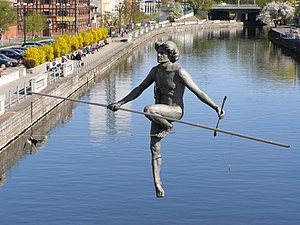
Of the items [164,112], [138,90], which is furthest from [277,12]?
[164,112]

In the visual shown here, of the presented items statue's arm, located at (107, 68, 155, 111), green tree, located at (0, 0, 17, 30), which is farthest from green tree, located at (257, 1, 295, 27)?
statue's arm, located at (107, 68, 155, 111)

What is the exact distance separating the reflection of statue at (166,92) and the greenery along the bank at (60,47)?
5349 centimetres

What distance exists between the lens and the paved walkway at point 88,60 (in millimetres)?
50859

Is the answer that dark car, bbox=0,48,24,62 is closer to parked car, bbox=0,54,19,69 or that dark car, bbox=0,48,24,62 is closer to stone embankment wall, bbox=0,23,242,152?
parked car, bbox=0,54,19,69

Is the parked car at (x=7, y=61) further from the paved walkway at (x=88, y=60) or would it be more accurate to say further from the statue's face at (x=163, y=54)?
the statue's face at (x=163, y=54)

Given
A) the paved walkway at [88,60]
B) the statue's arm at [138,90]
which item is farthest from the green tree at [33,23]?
the statue's arm at [138,90]

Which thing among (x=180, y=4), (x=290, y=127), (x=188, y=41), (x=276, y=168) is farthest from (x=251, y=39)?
(x=276, y=168)

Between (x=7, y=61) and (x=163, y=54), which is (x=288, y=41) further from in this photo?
(x=163, y=54)

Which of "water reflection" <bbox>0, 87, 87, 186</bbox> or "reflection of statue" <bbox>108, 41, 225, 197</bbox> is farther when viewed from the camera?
"water reflection" <bbox>0, 87, 87, 186</bbox>

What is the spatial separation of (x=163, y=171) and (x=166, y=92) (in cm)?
2849

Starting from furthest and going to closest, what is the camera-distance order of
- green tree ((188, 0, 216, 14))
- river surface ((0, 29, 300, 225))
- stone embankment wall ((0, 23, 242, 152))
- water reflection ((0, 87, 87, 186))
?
green tree ((188, 0, 216, 14)) → stone embankment wall ((0, 23, 242, 152)) → water reflection ((0, 87, 87, 186)) → river surface ((0, 29, 300, 225))

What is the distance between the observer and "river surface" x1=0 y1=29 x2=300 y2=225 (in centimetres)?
3306

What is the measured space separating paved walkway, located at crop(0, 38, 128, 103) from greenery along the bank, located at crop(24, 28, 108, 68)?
154cm

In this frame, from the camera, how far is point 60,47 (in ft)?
255
